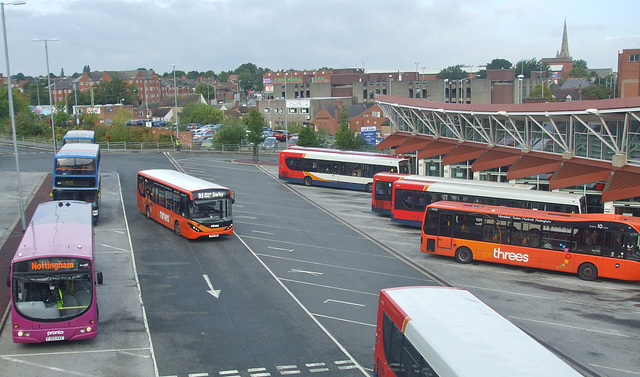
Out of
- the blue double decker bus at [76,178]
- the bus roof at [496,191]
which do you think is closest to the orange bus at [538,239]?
the bus roof at [496,191]

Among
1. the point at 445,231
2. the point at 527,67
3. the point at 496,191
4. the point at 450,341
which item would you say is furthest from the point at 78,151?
the point at 527,67

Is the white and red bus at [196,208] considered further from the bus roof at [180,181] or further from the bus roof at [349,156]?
the bus roof at [349,156]

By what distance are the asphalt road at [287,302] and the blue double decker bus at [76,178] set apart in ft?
5.71

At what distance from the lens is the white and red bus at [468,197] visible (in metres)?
26.7

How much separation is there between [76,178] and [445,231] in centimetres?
1838

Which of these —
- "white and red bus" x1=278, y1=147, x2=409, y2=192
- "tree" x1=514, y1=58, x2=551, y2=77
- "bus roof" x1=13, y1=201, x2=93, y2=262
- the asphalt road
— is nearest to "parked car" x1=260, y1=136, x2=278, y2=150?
"white and red bus" x1=278, y1=147, x2=409, y2=192

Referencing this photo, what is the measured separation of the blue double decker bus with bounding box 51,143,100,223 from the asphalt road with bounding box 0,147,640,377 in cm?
174

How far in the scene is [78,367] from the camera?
47.3ft

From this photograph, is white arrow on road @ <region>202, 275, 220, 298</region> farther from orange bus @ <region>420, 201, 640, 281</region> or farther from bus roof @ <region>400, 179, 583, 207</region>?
bus roof @ <region>400, 179, 583, 207</region>

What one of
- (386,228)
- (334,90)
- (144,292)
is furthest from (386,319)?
(334,90)

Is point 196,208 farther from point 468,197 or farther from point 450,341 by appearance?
point 450,341

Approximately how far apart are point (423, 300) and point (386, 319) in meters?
0.93

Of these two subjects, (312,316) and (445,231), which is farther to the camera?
(445,231)

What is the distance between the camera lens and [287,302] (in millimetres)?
19281
